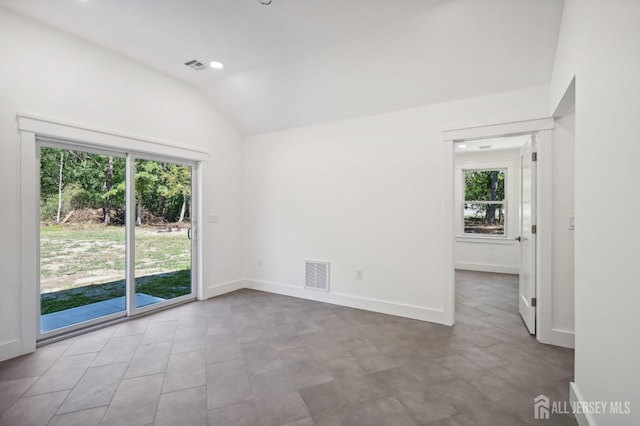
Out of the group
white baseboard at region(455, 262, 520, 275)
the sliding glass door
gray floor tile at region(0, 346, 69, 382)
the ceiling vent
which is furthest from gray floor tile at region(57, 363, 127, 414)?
white baseboard at region(455, 262, 520, 275)

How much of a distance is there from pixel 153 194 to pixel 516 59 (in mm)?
4382

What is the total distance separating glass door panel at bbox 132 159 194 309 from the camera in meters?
3.76

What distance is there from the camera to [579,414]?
1815 millimetres

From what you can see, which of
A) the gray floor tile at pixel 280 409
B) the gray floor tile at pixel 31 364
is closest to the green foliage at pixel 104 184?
Result: the gray floor tile at pixel 31 364

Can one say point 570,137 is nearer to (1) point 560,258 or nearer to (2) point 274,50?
(1) point 560,258

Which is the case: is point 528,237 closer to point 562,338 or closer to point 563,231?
point 563,231

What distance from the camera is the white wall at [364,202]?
11.3 ft

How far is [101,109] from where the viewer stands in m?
3.23

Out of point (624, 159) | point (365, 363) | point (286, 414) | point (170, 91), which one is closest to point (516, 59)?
point (624, 159)

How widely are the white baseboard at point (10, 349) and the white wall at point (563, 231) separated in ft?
16.5

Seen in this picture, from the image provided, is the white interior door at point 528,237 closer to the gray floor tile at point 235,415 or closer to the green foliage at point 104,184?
the gray floor tile at point 235,415

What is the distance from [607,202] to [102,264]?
177 inches

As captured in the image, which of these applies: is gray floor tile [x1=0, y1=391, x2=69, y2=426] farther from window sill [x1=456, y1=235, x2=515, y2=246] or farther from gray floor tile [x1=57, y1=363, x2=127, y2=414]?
window sill [x1=456, y1=235, x2=515, y2=246]

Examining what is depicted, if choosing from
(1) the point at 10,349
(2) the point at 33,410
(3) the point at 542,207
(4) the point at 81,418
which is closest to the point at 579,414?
(3) the point at 542,207
